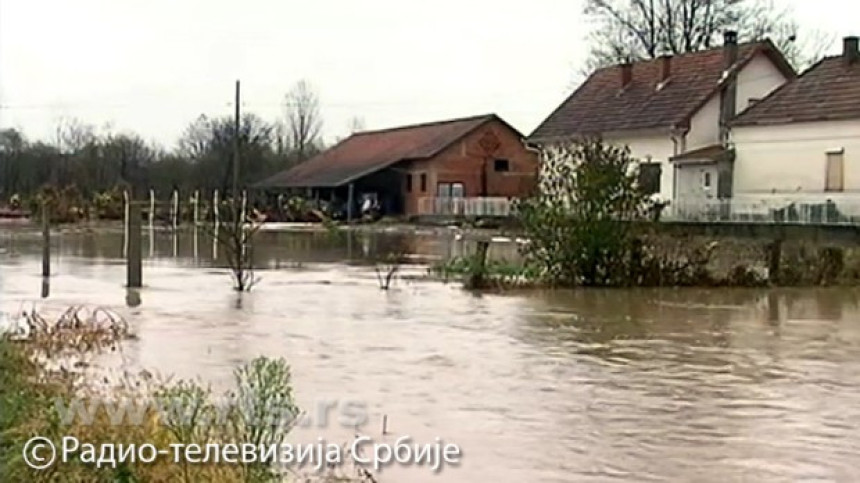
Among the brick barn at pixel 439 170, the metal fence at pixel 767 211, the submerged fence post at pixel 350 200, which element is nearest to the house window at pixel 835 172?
the metal fence at pixel 767 211

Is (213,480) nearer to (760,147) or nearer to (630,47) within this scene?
(760,147)

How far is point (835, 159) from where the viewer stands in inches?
1479

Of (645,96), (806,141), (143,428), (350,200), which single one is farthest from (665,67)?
(143,428)

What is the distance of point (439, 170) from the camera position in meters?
61.9

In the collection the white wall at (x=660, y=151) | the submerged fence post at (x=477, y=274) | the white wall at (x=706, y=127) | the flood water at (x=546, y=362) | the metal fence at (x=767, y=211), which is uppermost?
the white wall at (x=706, y=127)

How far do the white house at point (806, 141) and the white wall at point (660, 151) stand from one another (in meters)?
3.23

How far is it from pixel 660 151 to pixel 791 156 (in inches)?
265

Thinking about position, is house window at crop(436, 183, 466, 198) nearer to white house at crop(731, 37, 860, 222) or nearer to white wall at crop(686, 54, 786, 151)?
white wall at crop(686, 54, 786, 151)

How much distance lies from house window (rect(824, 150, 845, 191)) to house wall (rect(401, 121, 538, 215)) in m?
24.6

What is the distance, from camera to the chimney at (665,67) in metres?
46.5

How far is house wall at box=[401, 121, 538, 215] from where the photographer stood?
61969 mm

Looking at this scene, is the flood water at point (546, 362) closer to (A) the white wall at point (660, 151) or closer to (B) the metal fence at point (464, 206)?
(A) the white wall at point (660, 151)

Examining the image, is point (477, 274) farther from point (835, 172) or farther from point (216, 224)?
point (835, 172)

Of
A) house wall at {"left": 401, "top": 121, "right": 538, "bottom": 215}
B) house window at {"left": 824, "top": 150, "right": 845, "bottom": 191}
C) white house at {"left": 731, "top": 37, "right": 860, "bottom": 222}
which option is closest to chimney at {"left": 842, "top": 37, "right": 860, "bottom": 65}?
white house at {"left": 731, "top": 37, "right": 860, "bottom": 222}
